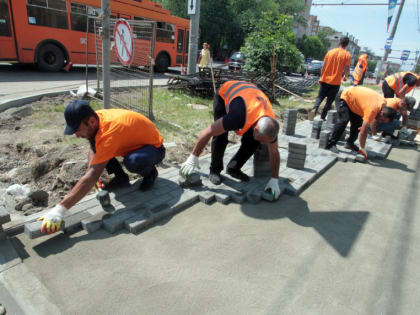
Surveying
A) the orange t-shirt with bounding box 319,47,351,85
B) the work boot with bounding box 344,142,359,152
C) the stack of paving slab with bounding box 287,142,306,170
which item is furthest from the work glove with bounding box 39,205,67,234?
the orange t-shirt with bounding box 319,47,351,85

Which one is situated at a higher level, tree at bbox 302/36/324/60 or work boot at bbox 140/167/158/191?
tree at bbox 302/36/324/60

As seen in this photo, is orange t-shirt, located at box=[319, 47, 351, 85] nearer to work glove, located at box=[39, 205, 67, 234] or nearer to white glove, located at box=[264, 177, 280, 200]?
white glove, located at box=[264, 177, 280, 200]

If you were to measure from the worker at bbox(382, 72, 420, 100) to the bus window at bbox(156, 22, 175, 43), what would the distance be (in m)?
10.4

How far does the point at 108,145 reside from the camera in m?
2.45

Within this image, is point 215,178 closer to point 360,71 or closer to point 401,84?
Result: point 401,84

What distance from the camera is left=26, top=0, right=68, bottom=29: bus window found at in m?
9.48

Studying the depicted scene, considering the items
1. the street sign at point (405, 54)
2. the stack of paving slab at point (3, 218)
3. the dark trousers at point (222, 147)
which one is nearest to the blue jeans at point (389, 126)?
the dark trousers at point (222, 147)

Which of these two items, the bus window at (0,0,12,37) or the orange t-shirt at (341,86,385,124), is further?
the bus window at (0,0,12,37)

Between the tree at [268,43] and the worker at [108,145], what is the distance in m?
9.24

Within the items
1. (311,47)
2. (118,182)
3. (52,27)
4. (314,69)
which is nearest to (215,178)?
(118,182)

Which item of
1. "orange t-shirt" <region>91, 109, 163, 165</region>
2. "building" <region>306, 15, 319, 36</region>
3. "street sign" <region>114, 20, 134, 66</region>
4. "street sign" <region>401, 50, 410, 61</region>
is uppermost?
"building" <region>306, 15, 319, 36</region>

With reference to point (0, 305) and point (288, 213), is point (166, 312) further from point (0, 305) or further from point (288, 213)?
point (288, 213)

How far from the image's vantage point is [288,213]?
310 centimetres

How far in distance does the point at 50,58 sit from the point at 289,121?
9.58 metres
